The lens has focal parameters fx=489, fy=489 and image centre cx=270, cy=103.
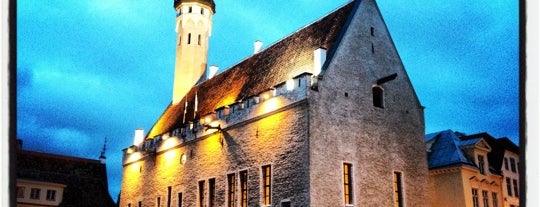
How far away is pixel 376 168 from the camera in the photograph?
61.6ft

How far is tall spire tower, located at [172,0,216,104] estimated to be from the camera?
105 feet

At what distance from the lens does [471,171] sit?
23.2 metres

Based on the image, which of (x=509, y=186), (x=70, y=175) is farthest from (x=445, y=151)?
(x=70, y=175)

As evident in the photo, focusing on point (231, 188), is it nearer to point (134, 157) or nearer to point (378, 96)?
point (378, 96)

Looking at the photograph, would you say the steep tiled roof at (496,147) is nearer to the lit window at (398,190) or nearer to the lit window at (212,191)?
the lit window at (398,190)

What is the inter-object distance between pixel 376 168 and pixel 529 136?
53.2 ft

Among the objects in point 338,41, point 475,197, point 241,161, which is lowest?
point 475,197

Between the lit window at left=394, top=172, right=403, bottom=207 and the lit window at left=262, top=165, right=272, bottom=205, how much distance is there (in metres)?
4.98

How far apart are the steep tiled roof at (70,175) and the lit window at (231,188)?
2092 centimetres

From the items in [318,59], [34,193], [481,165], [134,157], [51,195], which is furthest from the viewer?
[51,195]

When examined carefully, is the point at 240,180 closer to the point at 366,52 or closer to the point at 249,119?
the point at 249,119

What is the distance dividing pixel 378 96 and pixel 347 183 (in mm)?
4472

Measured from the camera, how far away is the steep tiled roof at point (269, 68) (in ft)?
67.4

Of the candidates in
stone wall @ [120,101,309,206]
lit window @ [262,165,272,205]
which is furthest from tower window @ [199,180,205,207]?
lit window @ [262,165,272,205]
